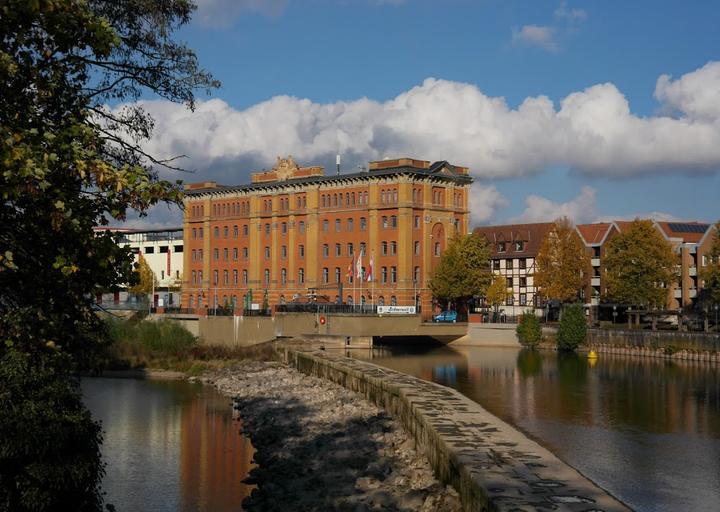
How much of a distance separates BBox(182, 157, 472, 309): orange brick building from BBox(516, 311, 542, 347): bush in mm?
12331

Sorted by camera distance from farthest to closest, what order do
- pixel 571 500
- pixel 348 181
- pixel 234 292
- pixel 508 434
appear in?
1. pixel 234 292
2. pixel 348 181
3. pixel 508 434
4. pixel 571 500

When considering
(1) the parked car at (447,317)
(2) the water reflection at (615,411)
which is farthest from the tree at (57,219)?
(1) the parked car at (447,317)

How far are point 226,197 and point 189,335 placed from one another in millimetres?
39060

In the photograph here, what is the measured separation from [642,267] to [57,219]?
8192 centimetres

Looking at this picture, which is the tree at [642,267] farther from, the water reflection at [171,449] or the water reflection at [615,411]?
the water reflection at [171,449]

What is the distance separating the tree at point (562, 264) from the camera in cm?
9569

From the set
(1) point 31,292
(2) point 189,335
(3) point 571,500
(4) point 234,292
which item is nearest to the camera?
(1) point 31,292

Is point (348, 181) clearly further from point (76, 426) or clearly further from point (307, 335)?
point (76, 426)

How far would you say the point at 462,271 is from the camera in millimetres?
95562

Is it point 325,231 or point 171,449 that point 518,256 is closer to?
point 325,231

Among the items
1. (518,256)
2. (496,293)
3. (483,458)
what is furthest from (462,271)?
(483,458)

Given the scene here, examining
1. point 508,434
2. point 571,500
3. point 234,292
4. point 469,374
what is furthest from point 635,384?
point 234,292

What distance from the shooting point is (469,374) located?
65.8 m

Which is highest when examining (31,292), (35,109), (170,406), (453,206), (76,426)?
(453,206)
